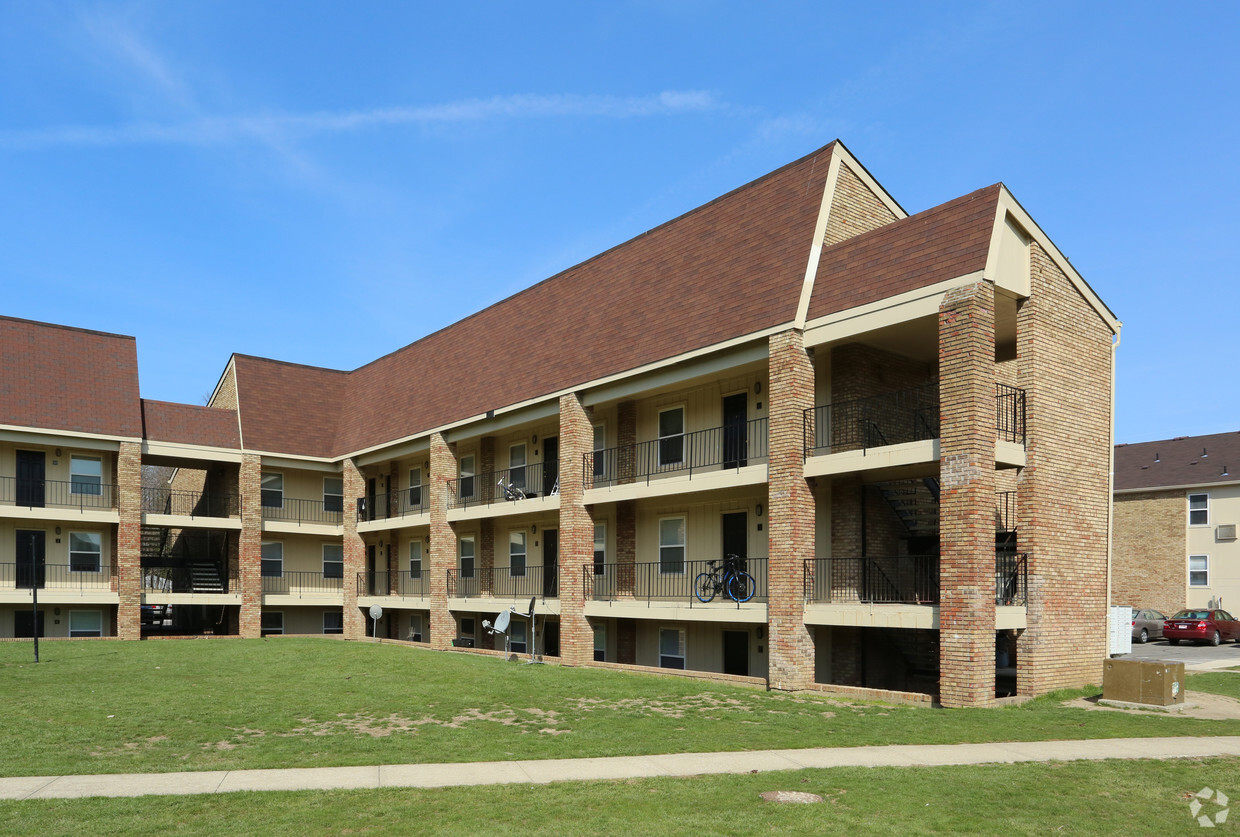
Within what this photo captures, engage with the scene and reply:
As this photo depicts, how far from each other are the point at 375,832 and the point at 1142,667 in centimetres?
1337

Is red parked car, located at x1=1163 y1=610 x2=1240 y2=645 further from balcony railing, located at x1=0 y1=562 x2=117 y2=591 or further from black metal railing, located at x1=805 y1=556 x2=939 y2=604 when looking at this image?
balcony railing, located at x1=0 y1=562 x2=117 y2=591

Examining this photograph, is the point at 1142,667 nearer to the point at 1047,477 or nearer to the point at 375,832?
the point at 1047,477

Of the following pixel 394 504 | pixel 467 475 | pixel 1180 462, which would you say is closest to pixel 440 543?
pixel 467 475

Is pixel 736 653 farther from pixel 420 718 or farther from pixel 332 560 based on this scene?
pixel 332 560

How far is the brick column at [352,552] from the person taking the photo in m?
35.7

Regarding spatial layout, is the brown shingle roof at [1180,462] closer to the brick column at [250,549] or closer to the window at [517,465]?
the window at [517,465]

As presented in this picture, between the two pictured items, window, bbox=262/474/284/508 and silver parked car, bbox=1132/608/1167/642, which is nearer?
window, bbox=262/474/284/508

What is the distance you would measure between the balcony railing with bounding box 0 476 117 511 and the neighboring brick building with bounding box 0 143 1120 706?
0.30ft

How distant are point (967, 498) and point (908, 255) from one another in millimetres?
4563

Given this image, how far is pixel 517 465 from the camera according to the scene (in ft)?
99.6

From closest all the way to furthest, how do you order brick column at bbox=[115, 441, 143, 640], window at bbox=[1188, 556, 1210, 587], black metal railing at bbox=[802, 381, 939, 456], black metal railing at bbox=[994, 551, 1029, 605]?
black metal railing at bbox=[994, 551, 1029, 605]
black metal railing at bbox=[802, 381, 939, 456]
brick column at bbox=[115, 441, 143, 640]
window at bbox=[1188, 556, 1210, 587]

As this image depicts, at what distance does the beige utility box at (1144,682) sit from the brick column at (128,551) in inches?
1103

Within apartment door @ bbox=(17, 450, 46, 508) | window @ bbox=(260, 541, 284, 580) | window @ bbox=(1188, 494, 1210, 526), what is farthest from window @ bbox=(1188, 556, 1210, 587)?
apartment door @ bbox=(17, 450, 46, 508)

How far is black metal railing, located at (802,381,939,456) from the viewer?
2058cm
